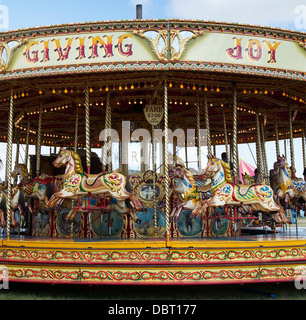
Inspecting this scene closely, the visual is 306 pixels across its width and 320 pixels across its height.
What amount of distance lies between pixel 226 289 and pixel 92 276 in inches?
103

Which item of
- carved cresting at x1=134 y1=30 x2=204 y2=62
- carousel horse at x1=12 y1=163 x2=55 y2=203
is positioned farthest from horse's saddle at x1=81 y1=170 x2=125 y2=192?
carved cresting at x1=134 y1=30 x2=204 y2=62

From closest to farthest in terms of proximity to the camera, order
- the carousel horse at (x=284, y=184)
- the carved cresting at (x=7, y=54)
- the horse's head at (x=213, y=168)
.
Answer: the carved cresting at (x=7, y=54) → the horse's head at (x=213, y=168) → the carousel horse at (x=284, y=184)

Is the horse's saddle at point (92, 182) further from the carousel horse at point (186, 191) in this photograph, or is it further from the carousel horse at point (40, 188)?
the carousel horse at point (40, 188)

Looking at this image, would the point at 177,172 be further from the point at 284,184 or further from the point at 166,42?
the point at 284,184

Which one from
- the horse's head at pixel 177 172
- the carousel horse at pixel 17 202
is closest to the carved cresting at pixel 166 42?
the horse's head at pixel 177 172

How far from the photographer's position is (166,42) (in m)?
7.90

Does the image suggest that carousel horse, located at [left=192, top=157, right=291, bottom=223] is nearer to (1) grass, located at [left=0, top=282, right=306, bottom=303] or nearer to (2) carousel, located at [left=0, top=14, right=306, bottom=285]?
(2) carousel, located at [left=0, top=14, right=306, bottom=285]

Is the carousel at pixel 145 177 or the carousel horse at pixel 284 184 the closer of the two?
the carousel at pixel 145 177

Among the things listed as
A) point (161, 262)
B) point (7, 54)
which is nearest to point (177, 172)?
point (161, 262)

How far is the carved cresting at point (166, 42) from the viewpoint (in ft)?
25.8

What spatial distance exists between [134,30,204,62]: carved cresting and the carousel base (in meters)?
3.18

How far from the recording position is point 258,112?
1270 centimetres

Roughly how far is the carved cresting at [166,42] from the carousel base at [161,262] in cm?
318

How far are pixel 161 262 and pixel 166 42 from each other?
147 inches
